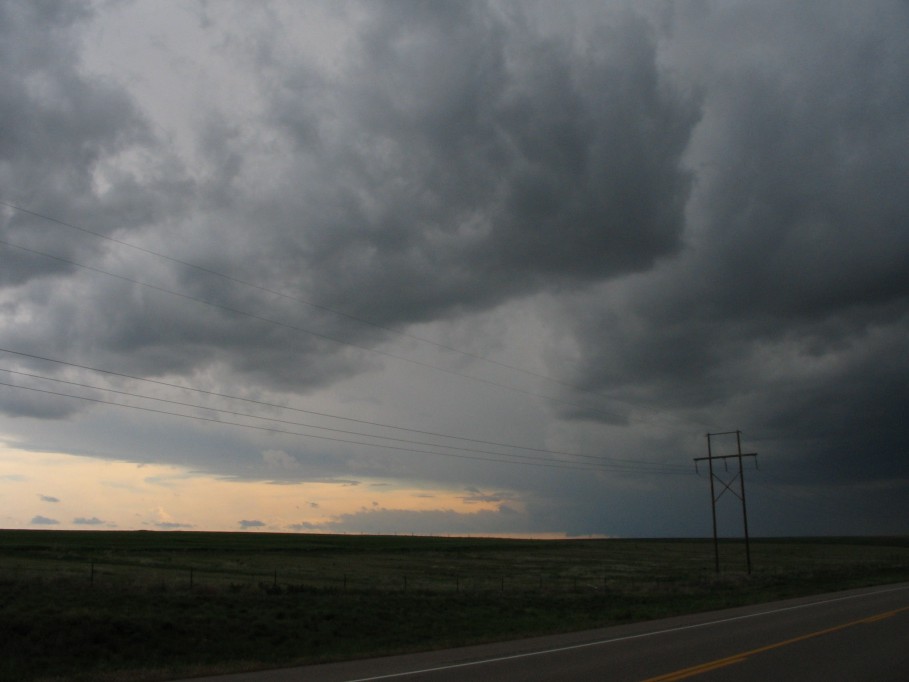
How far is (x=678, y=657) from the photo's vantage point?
17.6 meters

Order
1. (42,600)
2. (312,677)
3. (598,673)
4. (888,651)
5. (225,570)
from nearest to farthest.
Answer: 1. (598,673)
2. (312,677)
3. (888,651)
4. (42,600)
5. (225,570)

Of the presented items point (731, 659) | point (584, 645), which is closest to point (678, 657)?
point (731, 659)

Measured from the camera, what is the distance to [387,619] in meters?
30.1

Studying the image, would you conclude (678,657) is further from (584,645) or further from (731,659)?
(584,645)

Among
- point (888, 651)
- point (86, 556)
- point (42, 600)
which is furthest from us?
point (86, 556)

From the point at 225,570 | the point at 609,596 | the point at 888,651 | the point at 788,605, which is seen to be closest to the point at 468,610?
the point at 609,596

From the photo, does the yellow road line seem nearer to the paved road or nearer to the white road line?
the paved road

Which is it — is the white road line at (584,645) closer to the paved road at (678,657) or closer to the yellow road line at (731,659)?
the paved road at (678,657)

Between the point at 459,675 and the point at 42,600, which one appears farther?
the point at 42,600

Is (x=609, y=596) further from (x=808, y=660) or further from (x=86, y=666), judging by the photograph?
(x=86, y=666)

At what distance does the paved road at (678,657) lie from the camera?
15.2 meters

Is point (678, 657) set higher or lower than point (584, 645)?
higher

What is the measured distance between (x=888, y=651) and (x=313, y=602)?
21931mm

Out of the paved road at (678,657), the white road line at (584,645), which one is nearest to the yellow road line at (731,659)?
the paved road at (678,657)
